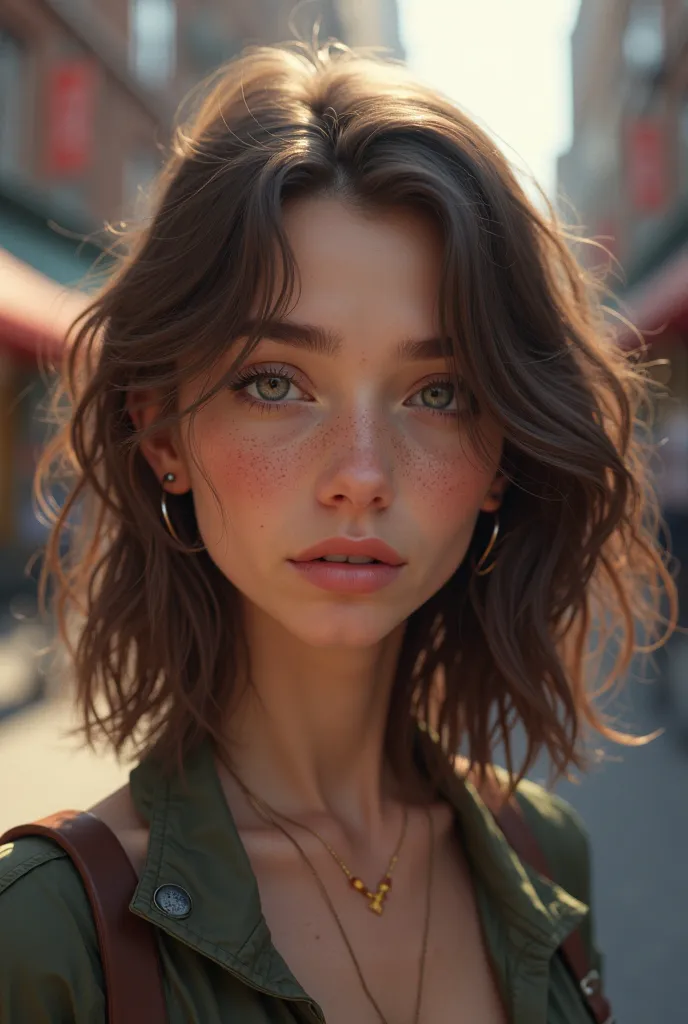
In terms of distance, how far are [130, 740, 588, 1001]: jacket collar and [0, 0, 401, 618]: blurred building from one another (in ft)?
21.5

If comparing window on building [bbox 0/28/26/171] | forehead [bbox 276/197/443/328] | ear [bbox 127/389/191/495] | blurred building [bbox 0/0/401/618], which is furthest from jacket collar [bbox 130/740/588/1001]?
window on building [bbox 0/28/26/171]

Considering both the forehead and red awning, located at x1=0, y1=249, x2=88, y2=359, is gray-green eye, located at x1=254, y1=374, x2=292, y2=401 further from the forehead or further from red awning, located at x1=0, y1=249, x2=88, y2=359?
red awning, located at x1=0, y1=249, x2=88, y2=359

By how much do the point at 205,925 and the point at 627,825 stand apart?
12.3ft

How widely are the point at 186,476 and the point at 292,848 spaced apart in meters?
0.53

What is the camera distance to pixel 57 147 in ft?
42.7

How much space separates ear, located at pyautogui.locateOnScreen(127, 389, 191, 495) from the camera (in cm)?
140

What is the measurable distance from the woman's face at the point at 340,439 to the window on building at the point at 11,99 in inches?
484

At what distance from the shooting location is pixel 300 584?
1294mm

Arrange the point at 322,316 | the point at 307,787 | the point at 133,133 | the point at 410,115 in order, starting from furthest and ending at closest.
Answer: the point at 133,133 < the point at 307,787 < the point at 410,115 < the point at 322,316

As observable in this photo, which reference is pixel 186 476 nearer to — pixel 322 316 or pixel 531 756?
pixel 322 316

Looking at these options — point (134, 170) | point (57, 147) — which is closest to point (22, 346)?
point (57, 147)

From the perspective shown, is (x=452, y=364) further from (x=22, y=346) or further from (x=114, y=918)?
(x=22, y=346)

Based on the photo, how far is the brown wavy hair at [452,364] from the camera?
1310 millimetres

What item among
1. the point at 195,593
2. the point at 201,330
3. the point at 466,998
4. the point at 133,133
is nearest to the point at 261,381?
the point at 201,330
